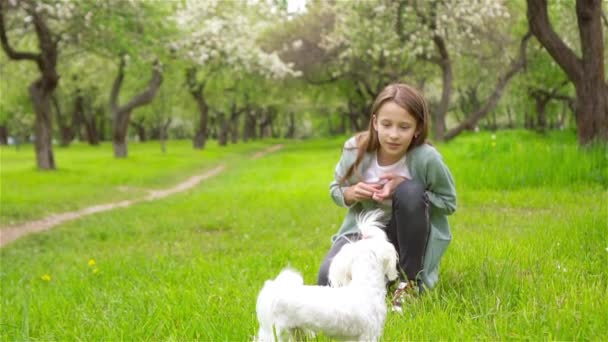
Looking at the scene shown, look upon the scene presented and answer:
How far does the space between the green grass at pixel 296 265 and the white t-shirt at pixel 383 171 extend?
881mm

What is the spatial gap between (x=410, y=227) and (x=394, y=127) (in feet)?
2.36

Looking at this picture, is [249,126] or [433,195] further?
[249,126]

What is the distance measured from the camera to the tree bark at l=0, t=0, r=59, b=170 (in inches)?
661

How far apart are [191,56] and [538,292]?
22720 mm

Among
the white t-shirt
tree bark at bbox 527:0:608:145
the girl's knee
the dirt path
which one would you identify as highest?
tree bark at bbox 527:0:608:145

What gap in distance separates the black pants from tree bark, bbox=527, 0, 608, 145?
26.7 feet

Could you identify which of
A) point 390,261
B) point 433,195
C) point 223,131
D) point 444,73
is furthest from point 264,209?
point 223,131

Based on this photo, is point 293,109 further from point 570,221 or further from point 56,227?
point 570,221

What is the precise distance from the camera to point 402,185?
389cm

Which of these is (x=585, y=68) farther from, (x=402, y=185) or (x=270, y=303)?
(x=270, y=303)

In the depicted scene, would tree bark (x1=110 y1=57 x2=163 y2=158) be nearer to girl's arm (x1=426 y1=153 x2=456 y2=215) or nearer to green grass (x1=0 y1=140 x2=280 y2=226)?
green grass (x1=0 y1=140 x2=280 y2=226)

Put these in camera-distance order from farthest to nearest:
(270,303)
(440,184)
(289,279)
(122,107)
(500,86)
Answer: (122,107)
(500,86)
(440,184)
(289,279)
(270,303)

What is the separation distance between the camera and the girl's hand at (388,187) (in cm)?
388

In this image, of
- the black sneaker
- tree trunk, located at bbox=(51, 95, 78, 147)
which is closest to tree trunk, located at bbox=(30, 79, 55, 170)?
the black sneaker
